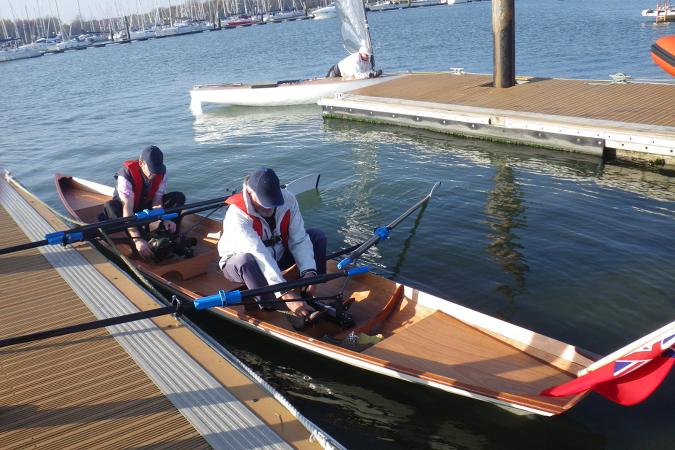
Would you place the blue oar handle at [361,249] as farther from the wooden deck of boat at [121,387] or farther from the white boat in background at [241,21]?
the white boat in background at [241,21]

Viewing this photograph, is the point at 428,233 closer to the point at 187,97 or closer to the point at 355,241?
the point at 355,241

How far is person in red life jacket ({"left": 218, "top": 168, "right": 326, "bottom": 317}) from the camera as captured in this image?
6684mm

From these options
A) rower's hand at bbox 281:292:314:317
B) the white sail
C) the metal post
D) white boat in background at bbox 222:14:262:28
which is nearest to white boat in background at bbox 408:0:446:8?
white boat in background at bbox 222:14:262:28

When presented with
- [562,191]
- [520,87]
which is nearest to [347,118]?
[520,87]

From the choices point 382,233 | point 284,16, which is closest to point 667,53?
point 382,233

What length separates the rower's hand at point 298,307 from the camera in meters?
7.07

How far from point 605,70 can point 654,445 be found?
75.9 feet

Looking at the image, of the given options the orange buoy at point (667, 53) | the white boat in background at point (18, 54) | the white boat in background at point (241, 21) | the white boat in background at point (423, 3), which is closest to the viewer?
the orange buoy at point (667, 53)

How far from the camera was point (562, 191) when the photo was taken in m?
12.1

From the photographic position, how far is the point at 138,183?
30.3 feet

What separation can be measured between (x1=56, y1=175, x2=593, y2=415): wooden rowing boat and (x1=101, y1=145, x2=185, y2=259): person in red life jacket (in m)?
1.01

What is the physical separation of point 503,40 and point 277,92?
8.87m

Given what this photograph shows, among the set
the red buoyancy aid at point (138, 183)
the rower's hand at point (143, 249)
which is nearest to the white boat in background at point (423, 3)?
the red buoyancy aid at point (138, 183)

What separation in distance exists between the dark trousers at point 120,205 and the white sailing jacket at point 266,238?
109 inches
